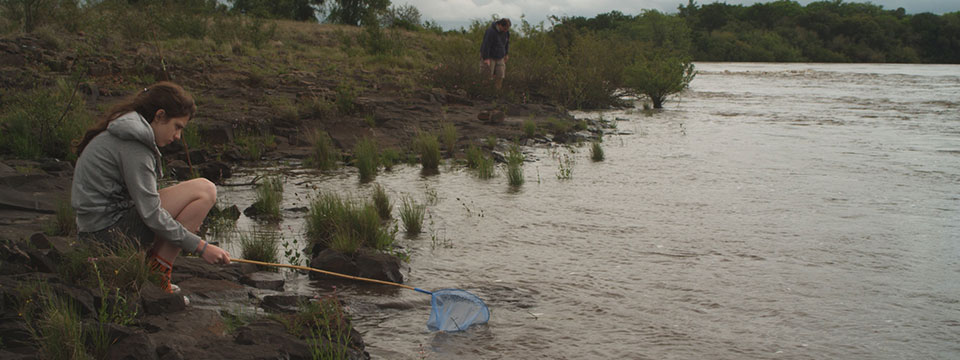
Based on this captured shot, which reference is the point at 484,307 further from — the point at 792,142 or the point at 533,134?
the point at 792,142

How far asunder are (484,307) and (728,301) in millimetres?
1728

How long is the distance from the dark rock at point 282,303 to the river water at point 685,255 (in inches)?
15.5

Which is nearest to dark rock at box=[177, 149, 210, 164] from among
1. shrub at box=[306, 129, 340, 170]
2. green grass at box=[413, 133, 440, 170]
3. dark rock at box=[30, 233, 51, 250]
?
shrub at box=[306, 129, 340, 170]

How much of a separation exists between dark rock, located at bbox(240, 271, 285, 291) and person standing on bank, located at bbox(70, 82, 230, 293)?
2.78 feet

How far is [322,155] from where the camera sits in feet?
34.2

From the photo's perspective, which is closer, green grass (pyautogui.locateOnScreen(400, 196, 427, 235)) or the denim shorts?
the denim shorts

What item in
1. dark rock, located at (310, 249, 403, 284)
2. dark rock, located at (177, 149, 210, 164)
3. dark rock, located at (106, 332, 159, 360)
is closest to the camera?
dark rock, located at (106, 332, 159, 360)

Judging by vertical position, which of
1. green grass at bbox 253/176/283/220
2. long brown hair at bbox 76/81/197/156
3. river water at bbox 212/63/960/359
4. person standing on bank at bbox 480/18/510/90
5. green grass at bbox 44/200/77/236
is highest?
person standing on bank at bbox 480/18/510/90

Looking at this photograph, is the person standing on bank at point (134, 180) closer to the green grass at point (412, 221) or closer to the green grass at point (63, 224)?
the green grass at point (63, 224)

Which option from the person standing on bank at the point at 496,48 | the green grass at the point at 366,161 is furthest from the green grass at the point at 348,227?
the person standing on bank at the point at 496,48

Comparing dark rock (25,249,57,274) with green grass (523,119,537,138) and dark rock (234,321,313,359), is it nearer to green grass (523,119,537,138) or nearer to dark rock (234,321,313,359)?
dark rock (234,321,313,359)

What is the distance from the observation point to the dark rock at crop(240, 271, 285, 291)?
5.16 metres

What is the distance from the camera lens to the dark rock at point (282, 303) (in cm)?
455

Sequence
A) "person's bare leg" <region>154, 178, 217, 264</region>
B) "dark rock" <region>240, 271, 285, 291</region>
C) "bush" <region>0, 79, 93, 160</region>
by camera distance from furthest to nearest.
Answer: "bush" <region>0, 79, 93, 160</region>, "dark rock" <region>240, 271, 285, 291</region>, "person's bare leg" <region>154, 178, 217, 264</region>
